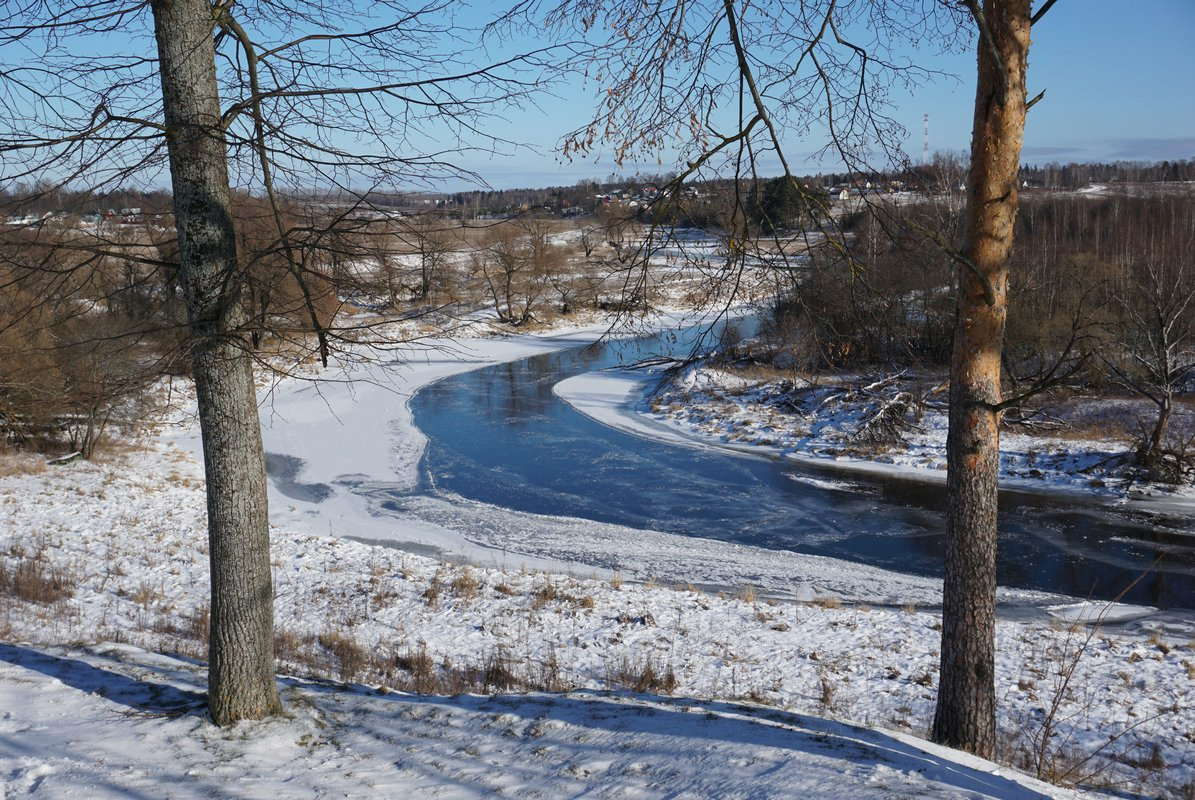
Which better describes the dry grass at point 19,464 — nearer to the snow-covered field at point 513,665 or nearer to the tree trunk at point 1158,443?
the snow-covered field at point 513,665

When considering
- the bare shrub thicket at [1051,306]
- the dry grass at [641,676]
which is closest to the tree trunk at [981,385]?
the bare shrub thicket at [1051,306]

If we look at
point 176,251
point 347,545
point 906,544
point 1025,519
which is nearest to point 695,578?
point 906,544

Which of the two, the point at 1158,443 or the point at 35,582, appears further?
the point at 1158,443

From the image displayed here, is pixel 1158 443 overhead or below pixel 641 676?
below

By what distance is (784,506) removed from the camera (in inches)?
726

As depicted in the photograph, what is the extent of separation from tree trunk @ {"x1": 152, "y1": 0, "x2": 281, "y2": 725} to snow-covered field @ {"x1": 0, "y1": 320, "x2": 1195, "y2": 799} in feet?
1.40

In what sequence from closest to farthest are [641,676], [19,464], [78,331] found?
[641,676]
[78,331]
[19,464]

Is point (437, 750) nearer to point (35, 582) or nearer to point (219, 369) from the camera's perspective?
point (219, 369)

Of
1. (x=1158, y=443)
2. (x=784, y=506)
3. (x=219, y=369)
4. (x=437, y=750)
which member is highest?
(x=219, y=369)

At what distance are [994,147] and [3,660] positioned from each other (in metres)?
7.62

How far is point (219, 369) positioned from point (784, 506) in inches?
594

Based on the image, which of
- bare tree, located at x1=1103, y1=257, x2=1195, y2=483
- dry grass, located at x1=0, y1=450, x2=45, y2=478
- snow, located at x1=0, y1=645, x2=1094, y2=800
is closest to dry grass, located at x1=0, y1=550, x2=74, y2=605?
snow, located at x1=0, y1=645, x2=1094, y2=800

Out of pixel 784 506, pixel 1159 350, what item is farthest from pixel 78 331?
pixel 1159 350

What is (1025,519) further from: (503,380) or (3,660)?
(503,380)
